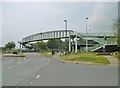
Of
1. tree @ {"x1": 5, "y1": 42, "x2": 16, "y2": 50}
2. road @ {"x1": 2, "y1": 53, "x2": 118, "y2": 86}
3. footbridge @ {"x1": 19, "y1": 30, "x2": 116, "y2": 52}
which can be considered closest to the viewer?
road @ {"x1": 2, "y1": 53, "x2": 118, "y2": 86}

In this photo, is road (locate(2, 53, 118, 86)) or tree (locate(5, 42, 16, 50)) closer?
road (locate(2, 53, 118, 86))

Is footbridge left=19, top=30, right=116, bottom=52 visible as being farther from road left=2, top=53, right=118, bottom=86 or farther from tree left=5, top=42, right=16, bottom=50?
road left=2, top=53, right=118, bottom=86

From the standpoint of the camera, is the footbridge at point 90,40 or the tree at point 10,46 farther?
the tree at point 10,46

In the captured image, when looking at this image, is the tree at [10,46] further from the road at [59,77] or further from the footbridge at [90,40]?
the road at [59,77]

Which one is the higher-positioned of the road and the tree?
the tree

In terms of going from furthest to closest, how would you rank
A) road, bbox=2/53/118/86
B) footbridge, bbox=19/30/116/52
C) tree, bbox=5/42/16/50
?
tree, bbox=5/42/16/50 → footbridge, bbox=19/30/116/52 → road, bbox=2/53/118/86

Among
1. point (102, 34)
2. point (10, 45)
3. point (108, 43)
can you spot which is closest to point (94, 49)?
point (108, 43)

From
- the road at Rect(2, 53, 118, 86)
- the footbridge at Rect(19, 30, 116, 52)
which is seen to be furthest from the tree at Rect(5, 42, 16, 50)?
the road at Rect(2, 53, 118, 86)

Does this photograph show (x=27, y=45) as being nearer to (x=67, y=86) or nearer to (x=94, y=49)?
(x=94, y=49)

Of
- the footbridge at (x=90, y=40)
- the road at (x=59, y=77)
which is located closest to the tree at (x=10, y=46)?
the footbridge at (x=90, y=40)

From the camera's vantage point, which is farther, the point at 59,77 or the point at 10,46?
the point at 10,46

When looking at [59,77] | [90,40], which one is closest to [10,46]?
[90,40]

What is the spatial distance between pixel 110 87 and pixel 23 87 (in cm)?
398

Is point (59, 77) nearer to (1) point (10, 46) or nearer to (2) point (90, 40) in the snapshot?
(2) point (90, 40)
